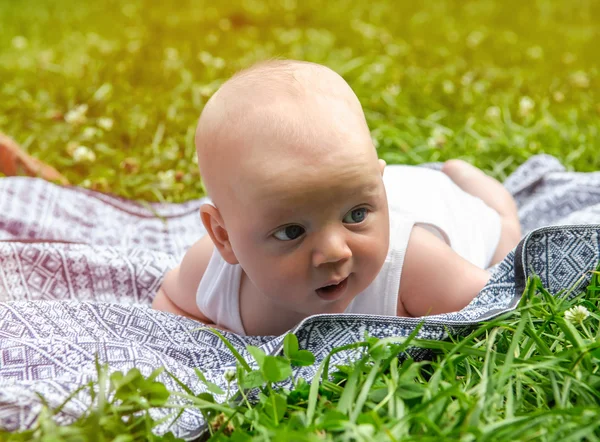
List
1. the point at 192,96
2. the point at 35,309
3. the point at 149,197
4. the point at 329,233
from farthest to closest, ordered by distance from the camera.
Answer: the point at 192,96, the point at 149,197, the point at 35,309, the point at 329,233

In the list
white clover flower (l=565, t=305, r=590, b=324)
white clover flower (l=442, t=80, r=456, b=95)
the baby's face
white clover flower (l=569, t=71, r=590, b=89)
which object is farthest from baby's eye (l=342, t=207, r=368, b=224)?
white clover flower (l=569, t=71, r=590, b=89)

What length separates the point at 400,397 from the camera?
5.41 ft

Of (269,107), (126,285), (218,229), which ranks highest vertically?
(269,107)

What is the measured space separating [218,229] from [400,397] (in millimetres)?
725

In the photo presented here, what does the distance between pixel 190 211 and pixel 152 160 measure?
54 cm

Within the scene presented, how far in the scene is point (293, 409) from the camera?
5.81 ft

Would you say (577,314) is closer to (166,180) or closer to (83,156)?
(166,180)

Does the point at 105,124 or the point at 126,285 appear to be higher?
the point at 105,124

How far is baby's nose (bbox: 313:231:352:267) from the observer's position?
1800 millimetres

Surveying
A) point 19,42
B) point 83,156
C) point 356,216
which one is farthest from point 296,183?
point 19,42

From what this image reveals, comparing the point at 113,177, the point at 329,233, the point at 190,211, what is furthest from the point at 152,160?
the point at 329,233

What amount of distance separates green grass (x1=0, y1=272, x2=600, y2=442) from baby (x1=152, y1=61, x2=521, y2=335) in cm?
21

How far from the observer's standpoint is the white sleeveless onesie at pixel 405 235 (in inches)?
85.7

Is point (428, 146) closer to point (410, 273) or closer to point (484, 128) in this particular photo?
point (484, 128)
